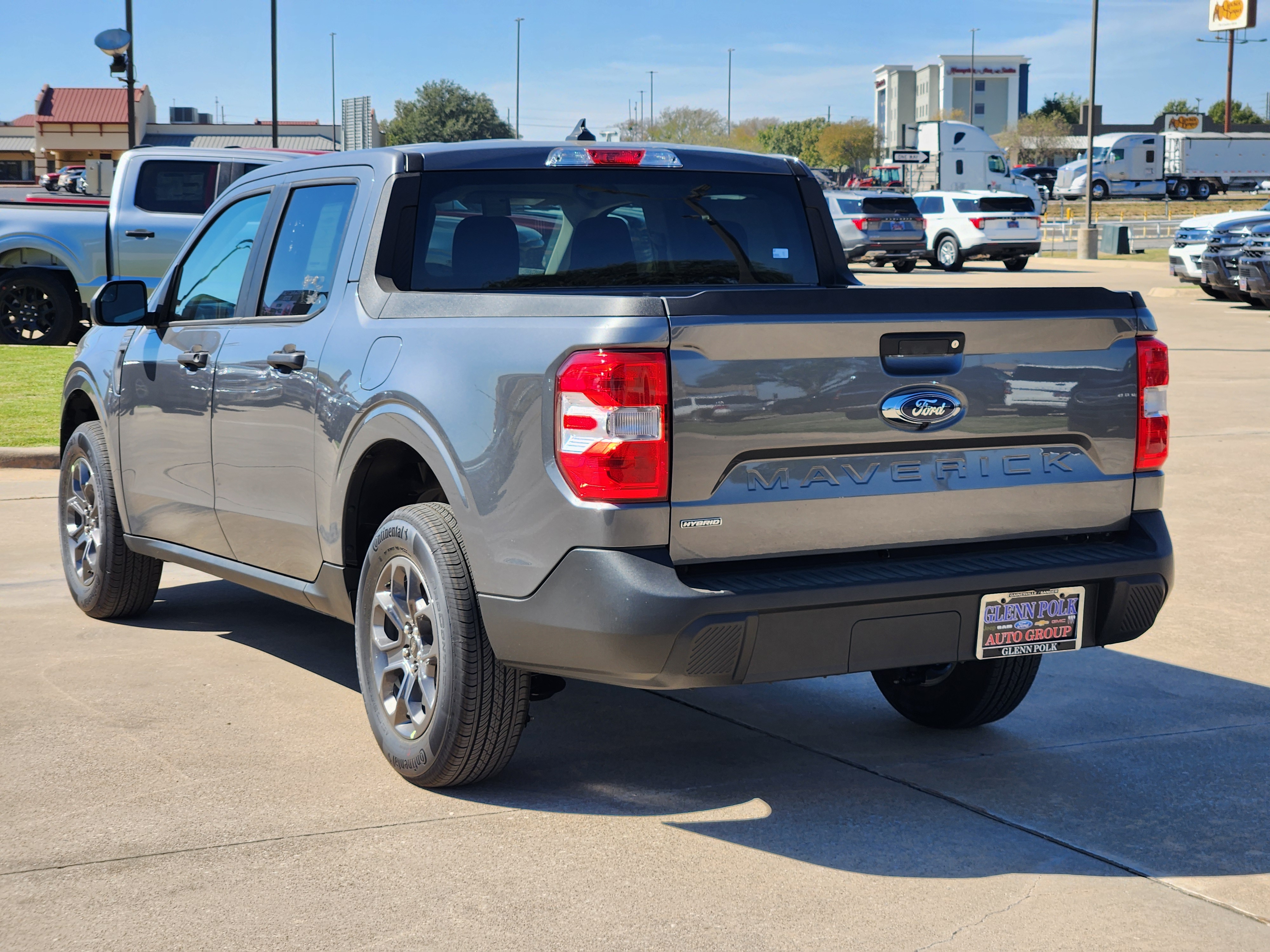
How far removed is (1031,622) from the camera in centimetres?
409

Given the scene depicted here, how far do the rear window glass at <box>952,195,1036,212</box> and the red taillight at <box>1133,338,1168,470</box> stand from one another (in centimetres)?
3307

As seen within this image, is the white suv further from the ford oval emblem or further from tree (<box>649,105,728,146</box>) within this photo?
tree (<box>649,105,728,146</box>)

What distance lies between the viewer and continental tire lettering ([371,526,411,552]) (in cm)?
427

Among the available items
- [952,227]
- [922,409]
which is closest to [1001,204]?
[952,227]

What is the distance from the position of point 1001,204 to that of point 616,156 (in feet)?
107

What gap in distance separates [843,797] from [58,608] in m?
3.92

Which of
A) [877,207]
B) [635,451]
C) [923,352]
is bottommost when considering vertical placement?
[635,451]

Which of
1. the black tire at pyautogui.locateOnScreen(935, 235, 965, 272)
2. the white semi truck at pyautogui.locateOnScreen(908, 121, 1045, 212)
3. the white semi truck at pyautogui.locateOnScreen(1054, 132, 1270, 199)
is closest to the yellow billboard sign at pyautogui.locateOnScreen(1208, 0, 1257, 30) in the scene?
the white semi truck at pyautogui.locateOnScreen(1054, 132, 1270, 199)

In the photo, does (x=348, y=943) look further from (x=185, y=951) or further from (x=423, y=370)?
(x=423, y=370)

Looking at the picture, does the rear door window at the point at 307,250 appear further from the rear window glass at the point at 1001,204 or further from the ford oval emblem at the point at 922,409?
the rear window glass at the point at 1001,204

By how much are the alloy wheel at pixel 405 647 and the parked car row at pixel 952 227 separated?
31.7 meters

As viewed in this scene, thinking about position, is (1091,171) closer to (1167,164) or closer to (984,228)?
(984,228)

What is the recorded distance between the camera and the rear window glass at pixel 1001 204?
36.1 metres

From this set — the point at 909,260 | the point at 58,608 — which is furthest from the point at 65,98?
the point at 58,608
